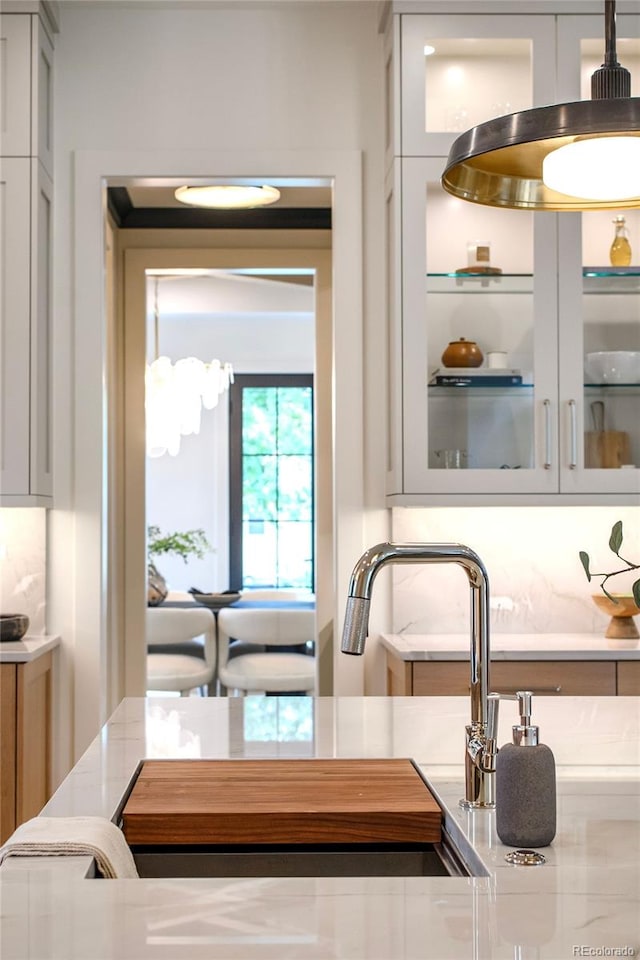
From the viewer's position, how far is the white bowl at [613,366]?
10.5 ft

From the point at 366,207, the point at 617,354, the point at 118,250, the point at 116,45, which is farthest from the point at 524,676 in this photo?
the point at 118,250

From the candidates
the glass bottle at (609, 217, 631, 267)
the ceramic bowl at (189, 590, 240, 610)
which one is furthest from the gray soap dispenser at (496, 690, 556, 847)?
the ceramic bowl at (189, 590, 240, 610)

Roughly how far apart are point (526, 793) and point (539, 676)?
76.2 inches

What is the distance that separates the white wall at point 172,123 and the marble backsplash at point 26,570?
1.7 inches

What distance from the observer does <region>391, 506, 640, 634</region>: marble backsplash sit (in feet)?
11.3

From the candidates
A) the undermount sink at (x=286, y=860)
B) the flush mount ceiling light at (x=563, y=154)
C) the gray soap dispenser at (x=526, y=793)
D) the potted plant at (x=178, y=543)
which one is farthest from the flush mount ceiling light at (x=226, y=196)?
the potted plant at (x=178, y=543)

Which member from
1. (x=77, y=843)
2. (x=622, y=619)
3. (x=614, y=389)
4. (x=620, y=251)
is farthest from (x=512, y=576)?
(x=77, y=843)

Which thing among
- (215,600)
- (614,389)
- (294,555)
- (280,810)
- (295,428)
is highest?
(295,428)

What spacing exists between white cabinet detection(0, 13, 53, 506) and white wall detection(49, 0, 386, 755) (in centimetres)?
21

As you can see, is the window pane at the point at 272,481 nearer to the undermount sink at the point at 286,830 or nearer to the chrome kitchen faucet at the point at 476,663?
the undermount sink at the point at 286,830

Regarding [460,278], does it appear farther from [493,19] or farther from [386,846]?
[386,846]

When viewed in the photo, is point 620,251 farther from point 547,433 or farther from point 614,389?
point 547,433

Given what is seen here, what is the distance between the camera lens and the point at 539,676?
9.95 feet

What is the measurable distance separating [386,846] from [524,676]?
171cm
